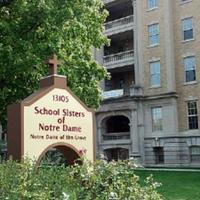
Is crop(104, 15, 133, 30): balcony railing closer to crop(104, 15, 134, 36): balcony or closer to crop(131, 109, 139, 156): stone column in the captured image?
crop(104, 15, 134, 36): balcony

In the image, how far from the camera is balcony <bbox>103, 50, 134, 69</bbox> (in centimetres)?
3868

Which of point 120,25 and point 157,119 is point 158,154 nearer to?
point 157,119

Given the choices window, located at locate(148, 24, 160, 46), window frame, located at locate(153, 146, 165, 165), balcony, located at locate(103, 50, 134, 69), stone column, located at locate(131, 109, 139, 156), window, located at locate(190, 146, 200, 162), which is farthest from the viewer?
balcony, located at locate(103, 50, 134, 69)

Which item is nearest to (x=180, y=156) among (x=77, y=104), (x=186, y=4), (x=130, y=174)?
(x=186, y=4)

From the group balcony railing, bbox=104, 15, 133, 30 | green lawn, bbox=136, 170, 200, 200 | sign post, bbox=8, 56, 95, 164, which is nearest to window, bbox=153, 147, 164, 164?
balcony railing, bbox=104, 15, 133, 30

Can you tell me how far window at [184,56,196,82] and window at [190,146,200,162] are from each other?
193 inches

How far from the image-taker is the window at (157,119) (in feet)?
118

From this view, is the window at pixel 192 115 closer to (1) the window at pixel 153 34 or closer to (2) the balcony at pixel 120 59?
(1) the window at pixel 153 34

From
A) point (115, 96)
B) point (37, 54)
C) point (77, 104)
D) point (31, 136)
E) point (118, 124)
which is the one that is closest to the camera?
point (31, 136)

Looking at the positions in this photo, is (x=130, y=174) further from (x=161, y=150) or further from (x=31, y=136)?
(x=161, y=150)

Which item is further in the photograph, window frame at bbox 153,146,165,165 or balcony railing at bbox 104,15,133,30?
balcony railing at bbox 104,15,133,30

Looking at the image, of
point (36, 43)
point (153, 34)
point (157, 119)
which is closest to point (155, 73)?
point (153, 34)

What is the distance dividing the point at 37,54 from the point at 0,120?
3.19 metres

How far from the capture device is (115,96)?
125 feet
